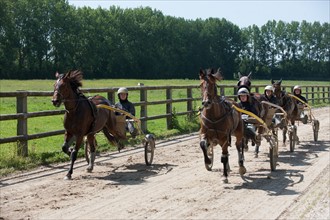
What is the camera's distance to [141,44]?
9044 centimetres

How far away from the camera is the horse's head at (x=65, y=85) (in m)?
9.10

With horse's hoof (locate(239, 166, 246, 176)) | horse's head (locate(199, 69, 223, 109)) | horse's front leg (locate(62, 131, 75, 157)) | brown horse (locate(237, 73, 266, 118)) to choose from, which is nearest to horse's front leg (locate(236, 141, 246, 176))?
horse's hoof (locate(239, 166, 246, 176))

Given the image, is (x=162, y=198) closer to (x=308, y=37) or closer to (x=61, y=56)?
(x=61, y=56)

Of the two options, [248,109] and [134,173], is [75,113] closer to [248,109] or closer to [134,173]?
Result: [134,173]

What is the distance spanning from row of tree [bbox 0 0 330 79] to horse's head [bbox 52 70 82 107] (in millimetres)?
57787

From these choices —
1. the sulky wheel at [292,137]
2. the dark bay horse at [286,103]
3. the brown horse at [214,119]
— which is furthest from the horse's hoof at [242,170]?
the dark bay horse at [286,103]

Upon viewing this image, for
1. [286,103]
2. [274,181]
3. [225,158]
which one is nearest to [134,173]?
[225,158]

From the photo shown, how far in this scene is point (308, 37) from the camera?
117m

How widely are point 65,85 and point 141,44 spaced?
269ft

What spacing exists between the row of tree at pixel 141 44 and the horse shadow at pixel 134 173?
57400 millimetres

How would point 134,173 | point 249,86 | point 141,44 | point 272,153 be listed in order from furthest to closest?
point 141,44, point 249,86, point 272,153, point 134,173

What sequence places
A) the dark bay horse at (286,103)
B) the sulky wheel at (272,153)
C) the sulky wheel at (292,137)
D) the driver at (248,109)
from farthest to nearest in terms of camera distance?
the dark bay horse at (286,103) < the sulky wheel at (292,137) < the driver at (248,109) < the sulky wheel at (272,153)

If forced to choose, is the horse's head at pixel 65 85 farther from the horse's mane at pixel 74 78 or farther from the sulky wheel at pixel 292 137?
the sulky wheel at pixel 292 137

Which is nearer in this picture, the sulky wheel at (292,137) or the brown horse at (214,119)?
the brown horse at (214,119)
